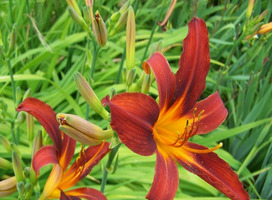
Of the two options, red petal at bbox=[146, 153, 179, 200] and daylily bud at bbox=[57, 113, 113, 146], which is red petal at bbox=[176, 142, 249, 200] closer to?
red petal at bbox=[146, 153, 179, 200]

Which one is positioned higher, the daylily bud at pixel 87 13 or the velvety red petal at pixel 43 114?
the daylily bud at pixel 87 13

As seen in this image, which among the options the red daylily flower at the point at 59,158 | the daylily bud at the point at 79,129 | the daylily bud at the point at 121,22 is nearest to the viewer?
the daylily bud at the point at 79,129

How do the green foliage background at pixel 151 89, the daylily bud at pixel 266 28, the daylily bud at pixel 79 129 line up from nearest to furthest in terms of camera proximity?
the daylily bud at pixel 79 129
the daylily bud at pixel 266 28
the green foliage background at pixel 151 89

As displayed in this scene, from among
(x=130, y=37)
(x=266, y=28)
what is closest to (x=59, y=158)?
(x=130, y=37)

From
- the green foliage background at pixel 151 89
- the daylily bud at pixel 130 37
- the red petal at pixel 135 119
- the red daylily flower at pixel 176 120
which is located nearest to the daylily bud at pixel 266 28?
the green foliage background at pixel 151 89

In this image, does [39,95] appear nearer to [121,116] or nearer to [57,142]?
[57,142]

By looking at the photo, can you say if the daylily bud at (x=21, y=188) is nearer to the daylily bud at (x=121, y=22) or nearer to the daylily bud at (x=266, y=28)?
the daylily bud at (x=121, y=22)
